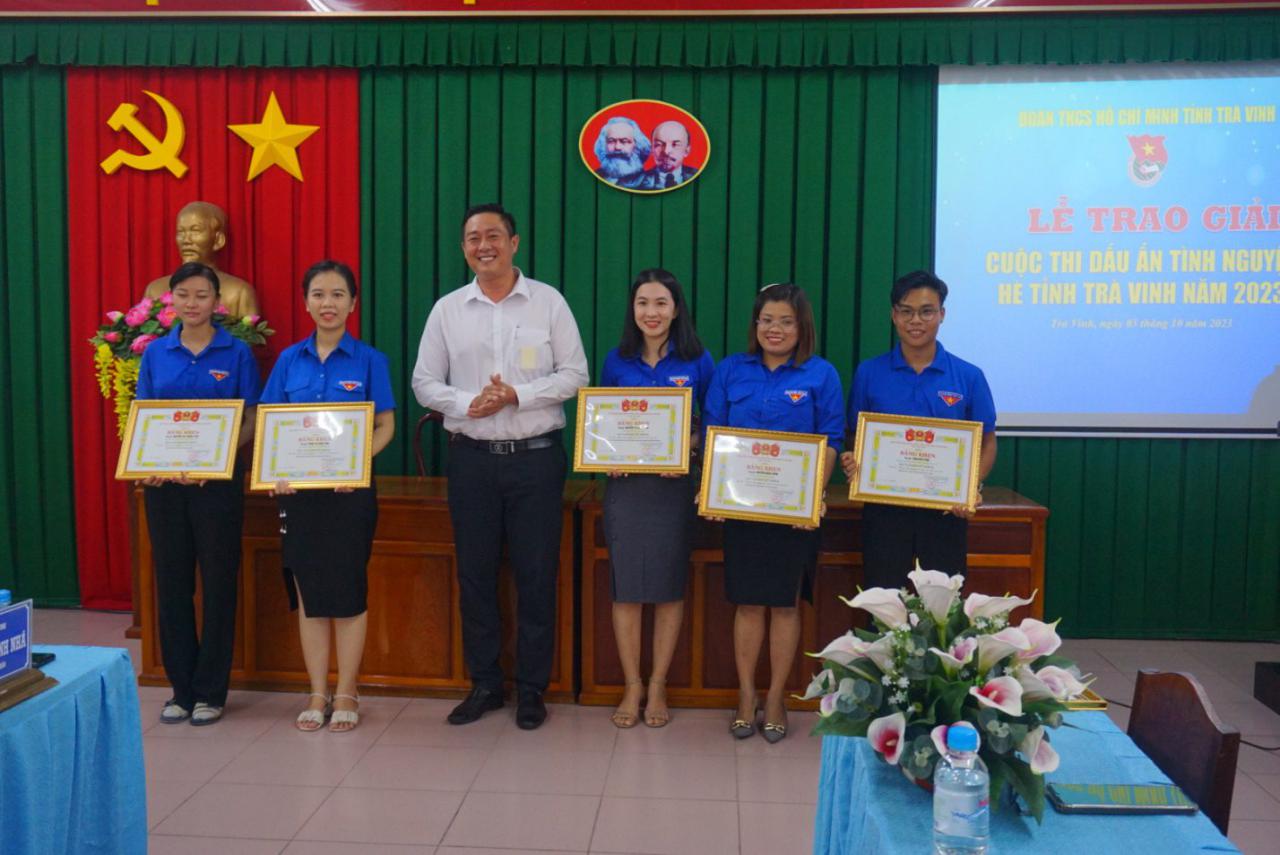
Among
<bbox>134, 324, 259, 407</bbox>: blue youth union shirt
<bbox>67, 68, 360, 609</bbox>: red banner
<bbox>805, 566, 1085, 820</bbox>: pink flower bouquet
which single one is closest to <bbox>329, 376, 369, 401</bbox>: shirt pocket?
<bbox>134, 324, 259, 407</bbox>: blue youth union shirt

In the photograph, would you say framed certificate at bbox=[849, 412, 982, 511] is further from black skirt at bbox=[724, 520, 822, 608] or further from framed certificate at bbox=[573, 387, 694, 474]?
framed certificate at bbox=[573, 387, 694, 474]

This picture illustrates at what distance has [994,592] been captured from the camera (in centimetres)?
357

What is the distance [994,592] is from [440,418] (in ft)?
8.36

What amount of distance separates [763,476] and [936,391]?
0.62m

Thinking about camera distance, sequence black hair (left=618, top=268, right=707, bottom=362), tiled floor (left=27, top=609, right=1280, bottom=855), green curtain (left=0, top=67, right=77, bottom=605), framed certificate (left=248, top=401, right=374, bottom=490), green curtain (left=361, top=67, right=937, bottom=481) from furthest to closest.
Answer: green curtain (left=0, top=67, right=77, bottom=605) → green curtain (left=361, top=67, right=937, bottom=481) → black hair (left=618, top=268, right=707, bottom=362) → framed certificate (left=248, top=401, right=374, bottom=490) → tiled floor (left=27, top=609, right=1280, bottom=855)

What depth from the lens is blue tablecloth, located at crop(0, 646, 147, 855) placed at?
1.62 m

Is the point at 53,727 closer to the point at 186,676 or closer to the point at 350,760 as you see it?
the point at 350,760

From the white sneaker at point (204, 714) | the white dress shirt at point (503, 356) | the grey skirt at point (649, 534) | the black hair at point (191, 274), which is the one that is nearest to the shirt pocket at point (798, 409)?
the grey skirt at point (649, 534)

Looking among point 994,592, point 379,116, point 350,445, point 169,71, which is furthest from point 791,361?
point 169,71

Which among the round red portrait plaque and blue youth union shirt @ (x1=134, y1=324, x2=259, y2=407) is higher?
the round red portrait plaque

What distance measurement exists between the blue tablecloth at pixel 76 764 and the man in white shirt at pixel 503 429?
1.47 m

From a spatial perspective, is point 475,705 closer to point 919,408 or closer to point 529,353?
point 529,353

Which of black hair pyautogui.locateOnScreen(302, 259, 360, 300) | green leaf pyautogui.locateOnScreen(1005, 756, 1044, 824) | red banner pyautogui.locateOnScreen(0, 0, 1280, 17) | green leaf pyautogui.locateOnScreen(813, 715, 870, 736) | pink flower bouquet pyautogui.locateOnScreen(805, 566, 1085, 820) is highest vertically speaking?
red banner pyautogui.locateOnScreen(0, 0, 1280, 17)

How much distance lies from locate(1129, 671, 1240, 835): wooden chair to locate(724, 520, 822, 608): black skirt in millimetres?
1472
